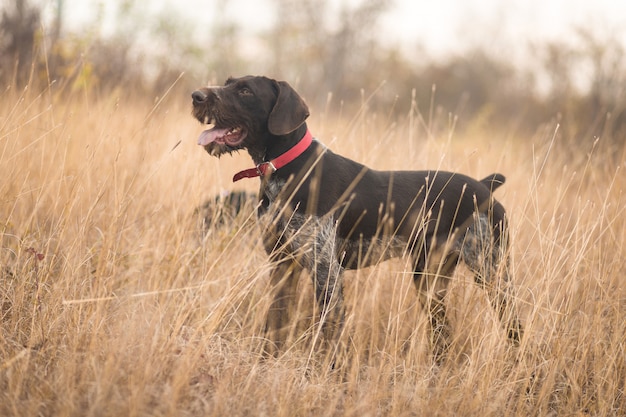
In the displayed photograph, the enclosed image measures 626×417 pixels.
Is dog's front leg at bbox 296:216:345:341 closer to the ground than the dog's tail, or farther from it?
closer to the ground

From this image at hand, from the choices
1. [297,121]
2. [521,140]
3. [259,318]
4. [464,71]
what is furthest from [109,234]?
[464,71]

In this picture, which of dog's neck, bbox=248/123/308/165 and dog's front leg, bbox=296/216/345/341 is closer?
dog's front leg, bbox=296/216/345/341

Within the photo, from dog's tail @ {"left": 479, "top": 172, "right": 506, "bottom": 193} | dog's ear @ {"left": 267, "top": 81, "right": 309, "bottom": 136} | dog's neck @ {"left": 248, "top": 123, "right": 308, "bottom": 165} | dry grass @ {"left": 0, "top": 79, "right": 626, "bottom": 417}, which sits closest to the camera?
dry grass @ {"left": 0, "top": 79, "right": 626, "bottom": 417}

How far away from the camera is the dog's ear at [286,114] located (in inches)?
121

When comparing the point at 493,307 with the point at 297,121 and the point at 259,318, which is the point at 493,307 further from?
the point at 297,121

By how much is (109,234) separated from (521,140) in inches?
314

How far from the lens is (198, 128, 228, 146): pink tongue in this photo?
3096 mm

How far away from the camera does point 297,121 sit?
3094 millimetres

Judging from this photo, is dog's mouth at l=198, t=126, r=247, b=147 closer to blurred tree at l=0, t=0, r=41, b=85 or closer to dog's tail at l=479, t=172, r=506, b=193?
dog's tail at l=479, t=172, r=506, b=193

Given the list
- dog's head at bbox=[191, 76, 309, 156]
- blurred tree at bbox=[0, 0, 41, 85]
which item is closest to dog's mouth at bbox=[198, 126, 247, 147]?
dog's head at bbox=[191, 76, 309, 156]

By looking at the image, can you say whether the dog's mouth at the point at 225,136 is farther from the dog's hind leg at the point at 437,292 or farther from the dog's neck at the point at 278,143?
the dog's hind leg at the point at 437,292

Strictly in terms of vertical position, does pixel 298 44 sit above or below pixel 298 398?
above

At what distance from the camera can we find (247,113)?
10.6 ft

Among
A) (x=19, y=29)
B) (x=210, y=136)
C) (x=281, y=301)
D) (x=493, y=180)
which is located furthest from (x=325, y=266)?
(x=19, y=29)
